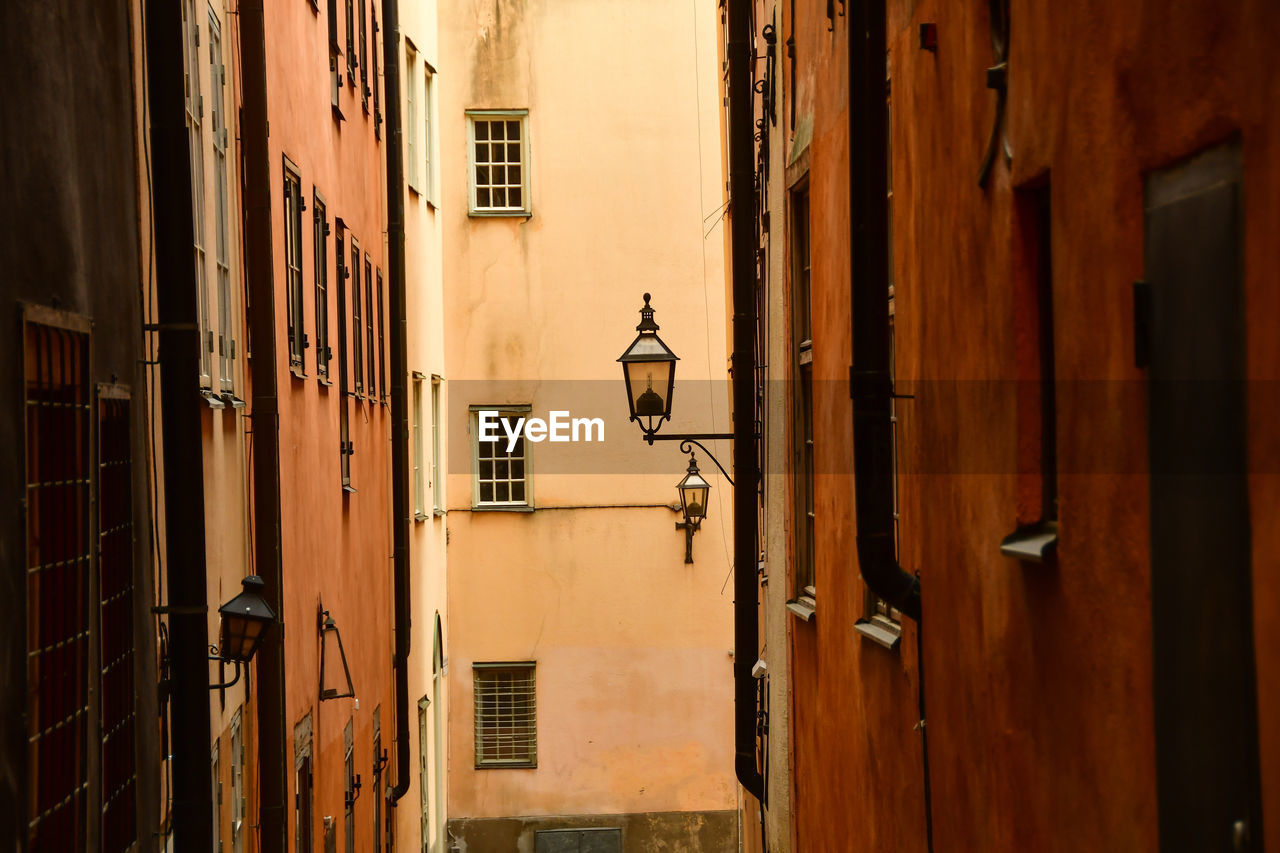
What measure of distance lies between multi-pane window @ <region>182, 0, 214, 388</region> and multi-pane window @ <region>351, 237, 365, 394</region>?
6.54 meters

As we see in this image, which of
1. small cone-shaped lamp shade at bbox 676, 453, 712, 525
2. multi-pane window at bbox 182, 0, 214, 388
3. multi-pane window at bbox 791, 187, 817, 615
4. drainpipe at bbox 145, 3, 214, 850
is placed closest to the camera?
drainpipe at bbox 145, 3, 214, 850

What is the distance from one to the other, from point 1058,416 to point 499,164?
20523mm

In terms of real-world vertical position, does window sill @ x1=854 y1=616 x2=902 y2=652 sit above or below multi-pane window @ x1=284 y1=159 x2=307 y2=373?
below

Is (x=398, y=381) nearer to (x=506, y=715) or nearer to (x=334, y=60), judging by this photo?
(x=334, y=60)

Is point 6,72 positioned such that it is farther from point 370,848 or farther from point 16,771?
point 370,848

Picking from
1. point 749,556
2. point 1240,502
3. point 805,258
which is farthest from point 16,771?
point 749,556

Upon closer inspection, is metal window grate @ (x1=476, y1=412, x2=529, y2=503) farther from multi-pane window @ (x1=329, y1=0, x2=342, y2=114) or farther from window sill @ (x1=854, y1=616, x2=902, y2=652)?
window sill @ (x1=854, y1=616, x2=902, y2=652)

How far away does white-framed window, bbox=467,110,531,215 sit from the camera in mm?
24281

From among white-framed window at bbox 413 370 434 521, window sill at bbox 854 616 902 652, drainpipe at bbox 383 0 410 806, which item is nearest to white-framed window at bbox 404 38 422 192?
white-framed window at bbox 413 370 434 521

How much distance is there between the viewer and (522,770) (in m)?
24.0

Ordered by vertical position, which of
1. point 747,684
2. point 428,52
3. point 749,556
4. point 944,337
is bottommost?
point 747,684

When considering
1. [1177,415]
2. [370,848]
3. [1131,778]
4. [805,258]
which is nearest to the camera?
[1177,415]

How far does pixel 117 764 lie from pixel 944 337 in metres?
3.50

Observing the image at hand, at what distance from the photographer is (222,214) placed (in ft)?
31.3
